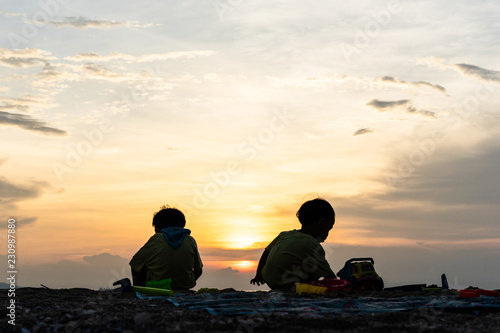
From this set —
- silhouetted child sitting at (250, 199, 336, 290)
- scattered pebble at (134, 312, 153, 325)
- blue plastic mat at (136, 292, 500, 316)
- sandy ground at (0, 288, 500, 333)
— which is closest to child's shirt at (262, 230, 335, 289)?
Answer: silhouetted child sitting at (250, 199, 336, 290)

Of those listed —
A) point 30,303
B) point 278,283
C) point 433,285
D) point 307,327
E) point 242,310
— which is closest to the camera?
point 307,327

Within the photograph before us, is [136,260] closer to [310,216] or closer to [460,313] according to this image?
[310,216]

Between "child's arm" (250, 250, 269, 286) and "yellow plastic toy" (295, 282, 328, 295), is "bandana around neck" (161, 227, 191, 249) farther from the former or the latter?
"yellow plastic toy" (295, 282, 328, 295)

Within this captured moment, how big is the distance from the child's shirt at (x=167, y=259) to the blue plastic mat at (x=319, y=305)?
2.88 m

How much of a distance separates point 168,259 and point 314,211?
9.47ft

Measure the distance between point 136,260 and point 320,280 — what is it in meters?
3.82

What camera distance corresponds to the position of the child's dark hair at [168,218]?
10773 millimetres

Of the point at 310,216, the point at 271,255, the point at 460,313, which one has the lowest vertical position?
the point at 460,313

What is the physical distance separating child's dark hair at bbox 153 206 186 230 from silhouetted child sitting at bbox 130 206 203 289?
17 cm

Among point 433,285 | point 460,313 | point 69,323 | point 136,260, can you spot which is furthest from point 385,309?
point 136,260

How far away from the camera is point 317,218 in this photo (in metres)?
9.14

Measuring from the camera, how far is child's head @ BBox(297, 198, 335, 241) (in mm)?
9148

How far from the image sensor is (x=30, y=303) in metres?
7.30

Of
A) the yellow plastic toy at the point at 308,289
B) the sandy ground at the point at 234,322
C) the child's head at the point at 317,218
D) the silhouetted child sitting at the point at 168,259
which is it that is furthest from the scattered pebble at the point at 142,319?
the silhouetted child sitting at the point at 168,259
